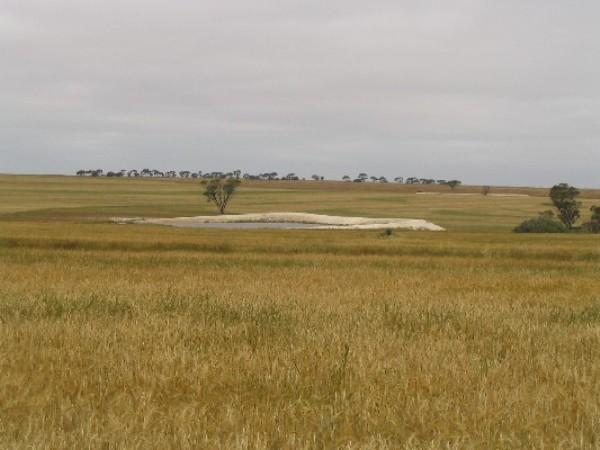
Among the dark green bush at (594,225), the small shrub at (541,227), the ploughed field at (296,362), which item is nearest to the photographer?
the ploughed field at (296,362)

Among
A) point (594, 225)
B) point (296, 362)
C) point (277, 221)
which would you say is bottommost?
point (277, 221)

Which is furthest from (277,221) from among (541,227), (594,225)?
(594,225)

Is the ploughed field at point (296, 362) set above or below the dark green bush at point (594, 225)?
above

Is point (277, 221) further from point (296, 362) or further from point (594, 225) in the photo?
point (296, 362)

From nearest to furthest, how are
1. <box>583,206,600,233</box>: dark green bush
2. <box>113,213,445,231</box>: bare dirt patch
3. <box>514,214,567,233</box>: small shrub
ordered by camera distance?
<box>514,214,567,233</box>: small shrub < <box>113,213,445,231</box>: bare dirt patch < <box>583,206,600,233</box>: dark green bush

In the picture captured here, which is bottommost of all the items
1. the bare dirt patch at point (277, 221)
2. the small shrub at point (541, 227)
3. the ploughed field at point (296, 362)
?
the bare dirt patch at point (277, 221)

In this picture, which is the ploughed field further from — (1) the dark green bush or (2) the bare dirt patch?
(1) the dark green bush

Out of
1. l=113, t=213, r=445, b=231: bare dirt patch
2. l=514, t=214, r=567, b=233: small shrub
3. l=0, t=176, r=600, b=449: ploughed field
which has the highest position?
l=0, t=176, r=600, b=449: ploughed field

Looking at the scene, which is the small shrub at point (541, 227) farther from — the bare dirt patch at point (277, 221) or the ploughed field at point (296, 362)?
the ploughed field at point (296, 362)

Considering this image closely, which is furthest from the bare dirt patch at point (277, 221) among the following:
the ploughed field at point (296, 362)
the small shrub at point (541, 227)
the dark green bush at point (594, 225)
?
the ploughed field at point (296, 362)

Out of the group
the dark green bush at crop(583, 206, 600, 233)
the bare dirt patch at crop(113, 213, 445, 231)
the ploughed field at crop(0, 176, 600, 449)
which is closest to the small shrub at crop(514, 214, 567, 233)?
the dark green bush at crop(583, 206, 600, 233)

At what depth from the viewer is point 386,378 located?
25.6 feet

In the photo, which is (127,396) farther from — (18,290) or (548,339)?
(18,290)

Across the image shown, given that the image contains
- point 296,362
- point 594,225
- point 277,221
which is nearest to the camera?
point 296,362
